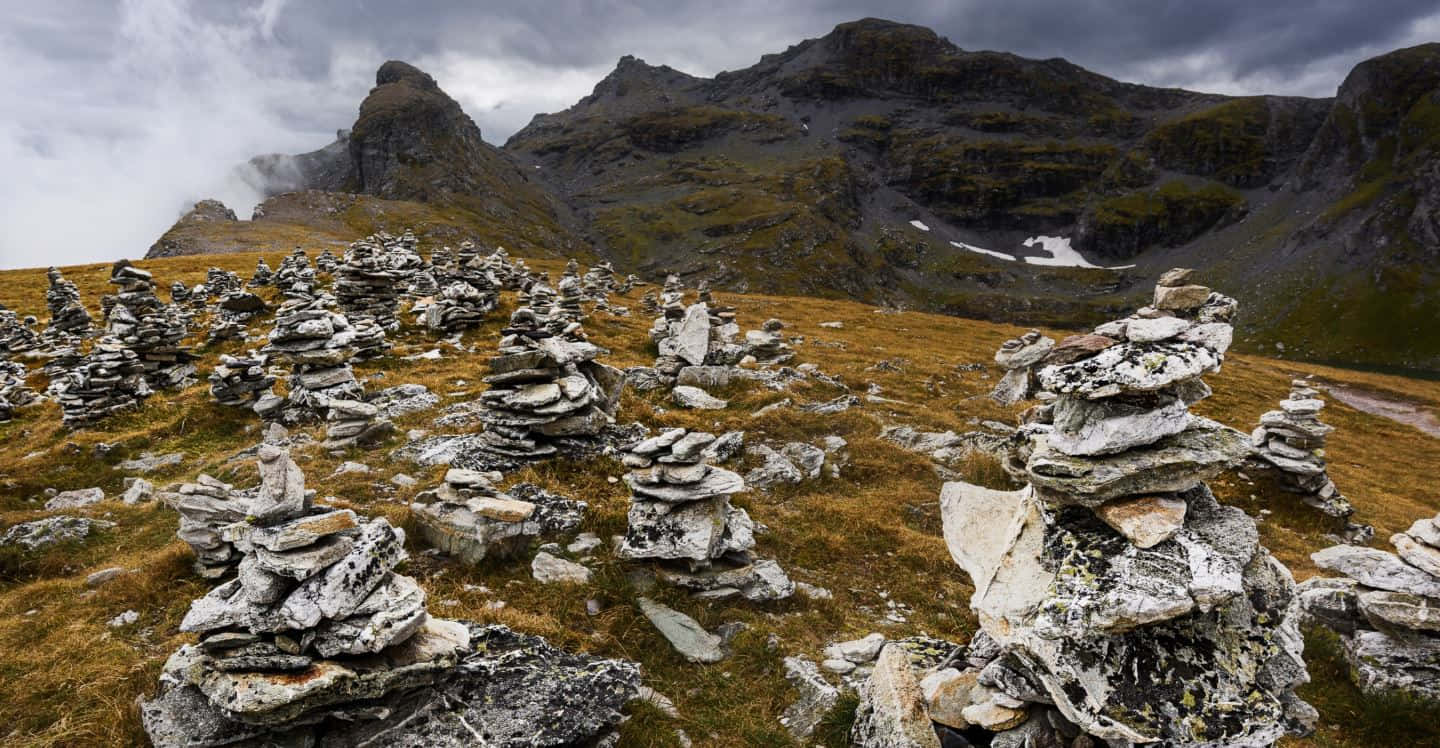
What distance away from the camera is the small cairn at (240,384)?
62.1 ft

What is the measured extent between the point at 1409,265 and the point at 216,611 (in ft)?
835

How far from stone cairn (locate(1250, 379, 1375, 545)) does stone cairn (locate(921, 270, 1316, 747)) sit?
53.6 feet

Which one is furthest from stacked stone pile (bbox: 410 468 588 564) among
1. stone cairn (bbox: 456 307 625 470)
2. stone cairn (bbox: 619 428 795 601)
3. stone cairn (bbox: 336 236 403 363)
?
stone cairn (bbox: 336 236 403 363)

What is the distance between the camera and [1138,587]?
19.0 feet

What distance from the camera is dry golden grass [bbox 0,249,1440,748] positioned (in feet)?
23.6

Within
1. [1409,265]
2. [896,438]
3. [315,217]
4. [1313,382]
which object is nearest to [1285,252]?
[1409,265]

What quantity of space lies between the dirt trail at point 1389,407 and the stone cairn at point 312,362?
3164 inches

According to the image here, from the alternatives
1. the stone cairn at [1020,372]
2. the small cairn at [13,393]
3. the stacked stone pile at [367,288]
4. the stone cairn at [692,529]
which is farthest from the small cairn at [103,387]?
the stone cairn at [1020,372]

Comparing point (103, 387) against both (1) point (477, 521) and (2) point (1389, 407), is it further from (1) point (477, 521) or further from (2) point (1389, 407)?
(2) point (1389, 407)

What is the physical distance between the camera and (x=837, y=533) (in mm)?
13016

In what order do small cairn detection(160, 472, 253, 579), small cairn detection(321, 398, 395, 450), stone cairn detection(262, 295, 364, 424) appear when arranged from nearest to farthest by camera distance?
small cairn detection(160, 472, 253, 579)
small cairn detection(321, 398, 395, 450)
stone cairn detection(262, 295, 364, 424)

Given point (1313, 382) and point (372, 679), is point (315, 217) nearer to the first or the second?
point (372, 679)

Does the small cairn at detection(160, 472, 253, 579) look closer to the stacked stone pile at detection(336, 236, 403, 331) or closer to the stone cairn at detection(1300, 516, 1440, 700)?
the stone cairn at detection(1300, 516, 1440, 700)

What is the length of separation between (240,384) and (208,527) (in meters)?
12.3
